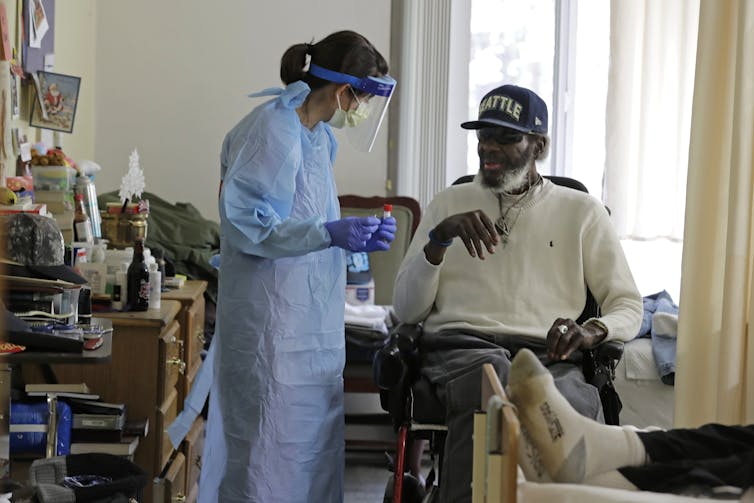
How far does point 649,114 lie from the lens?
14.1 ft

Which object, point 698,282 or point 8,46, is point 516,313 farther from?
point 8,46

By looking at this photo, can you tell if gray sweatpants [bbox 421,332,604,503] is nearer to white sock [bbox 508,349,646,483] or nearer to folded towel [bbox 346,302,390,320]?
white sock [bbox 508,349,646,483]

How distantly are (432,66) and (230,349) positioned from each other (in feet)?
7.75

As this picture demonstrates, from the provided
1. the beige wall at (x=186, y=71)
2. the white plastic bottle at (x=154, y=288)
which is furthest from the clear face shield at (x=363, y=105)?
Answer: the beige wall at (x=186, y=71)

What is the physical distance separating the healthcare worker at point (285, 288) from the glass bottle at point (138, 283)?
0.93 feet

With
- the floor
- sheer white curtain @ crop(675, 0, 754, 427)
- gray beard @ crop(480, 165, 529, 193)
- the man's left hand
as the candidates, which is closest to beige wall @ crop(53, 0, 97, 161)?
the floor

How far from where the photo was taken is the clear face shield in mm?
2779

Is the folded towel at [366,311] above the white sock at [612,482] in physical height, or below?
below

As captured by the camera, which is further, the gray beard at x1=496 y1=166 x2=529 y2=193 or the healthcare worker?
the gray beard at x1=496 y1=166 x2=529 y2=193

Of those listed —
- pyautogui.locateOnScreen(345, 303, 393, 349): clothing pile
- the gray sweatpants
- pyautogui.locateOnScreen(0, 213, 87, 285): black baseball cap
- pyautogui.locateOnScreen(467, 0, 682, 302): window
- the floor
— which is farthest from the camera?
pyautogui.locateOnScreen(467, 0, 682, 302): window

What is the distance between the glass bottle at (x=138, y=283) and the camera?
297 cm

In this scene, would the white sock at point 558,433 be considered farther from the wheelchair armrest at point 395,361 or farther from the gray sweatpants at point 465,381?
the wheelchair armrest at point 395,361

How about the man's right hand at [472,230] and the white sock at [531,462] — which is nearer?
the white sock at [531,462]

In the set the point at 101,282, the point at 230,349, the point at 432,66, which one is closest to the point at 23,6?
the point at 101,282
